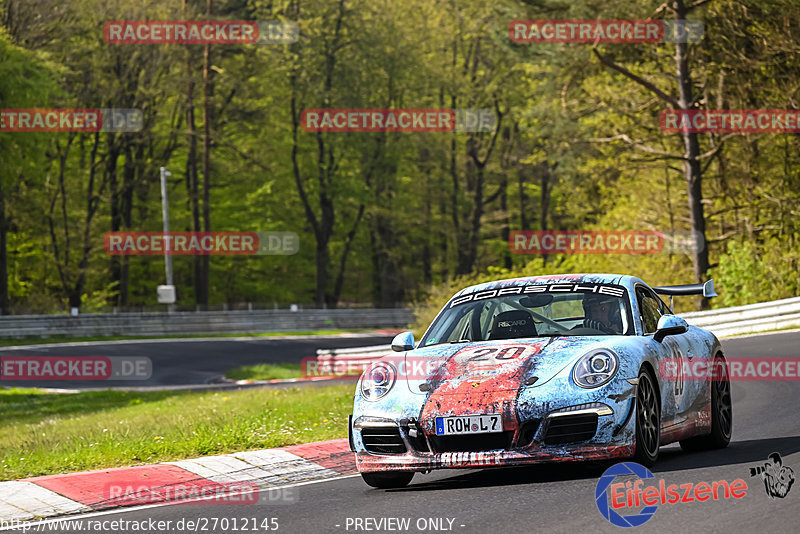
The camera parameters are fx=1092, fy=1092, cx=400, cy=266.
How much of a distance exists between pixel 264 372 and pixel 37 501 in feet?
78.9

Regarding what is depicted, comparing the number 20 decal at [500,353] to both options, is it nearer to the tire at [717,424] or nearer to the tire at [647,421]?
the tire at [647,421]

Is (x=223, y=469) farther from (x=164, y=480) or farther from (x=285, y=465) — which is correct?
(x=164, y=480)

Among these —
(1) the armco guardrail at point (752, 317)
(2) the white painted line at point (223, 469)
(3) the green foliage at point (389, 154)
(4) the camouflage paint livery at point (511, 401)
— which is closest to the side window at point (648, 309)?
(4) the camouflage paint livery at point (511, 401)

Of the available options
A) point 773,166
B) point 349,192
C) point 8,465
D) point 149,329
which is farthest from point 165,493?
point 349,192

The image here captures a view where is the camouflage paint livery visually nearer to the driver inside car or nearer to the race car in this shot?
the race car

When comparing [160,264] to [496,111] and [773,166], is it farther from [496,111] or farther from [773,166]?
[773,166]

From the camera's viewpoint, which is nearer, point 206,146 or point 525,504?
point 525,504

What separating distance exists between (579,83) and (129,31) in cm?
2706

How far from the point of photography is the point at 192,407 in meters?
19.1

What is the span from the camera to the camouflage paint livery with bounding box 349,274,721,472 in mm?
7258

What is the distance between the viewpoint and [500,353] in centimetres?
793

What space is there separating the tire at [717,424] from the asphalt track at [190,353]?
22.2 m

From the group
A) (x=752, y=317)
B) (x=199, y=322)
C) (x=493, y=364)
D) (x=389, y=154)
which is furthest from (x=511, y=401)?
(x=389, y=154)

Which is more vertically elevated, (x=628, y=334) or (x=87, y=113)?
(x=87, y=113)
